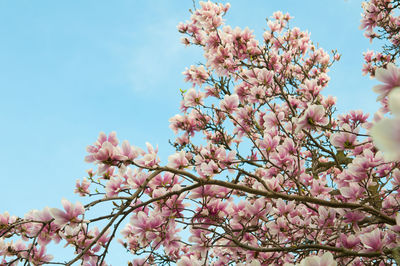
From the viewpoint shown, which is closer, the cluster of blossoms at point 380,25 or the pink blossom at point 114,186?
the pink blossom at point 114,186

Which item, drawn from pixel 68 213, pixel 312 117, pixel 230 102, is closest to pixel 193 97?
pixel 230 102

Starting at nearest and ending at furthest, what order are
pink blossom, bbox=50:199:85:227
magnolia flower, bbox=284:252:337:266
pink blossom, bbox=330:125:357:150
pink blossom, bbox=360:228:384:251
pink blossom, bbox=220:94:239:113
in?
magnolia flower, bbox=284:252:337:266 < pink blossom, bbox=50:199:85:227 < pink blossom, bbox=360:228:384:251 < pink blossom, bbox=330:125:357:150 < pink blossom, bbox=220:94:239:113

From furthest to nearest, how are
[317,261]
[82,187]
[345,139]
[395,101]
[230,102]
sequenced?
[230,102]
[82,187]
[345,139]
[317,261]
[395,101]

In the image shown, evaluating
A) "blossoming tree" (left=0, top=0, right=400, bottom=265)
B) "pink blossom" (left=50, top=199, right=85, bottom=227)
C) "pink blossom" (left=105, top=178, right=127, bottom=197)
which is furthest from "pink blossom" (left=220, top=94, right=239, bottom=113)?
"pink blossom" (left=50, top=199, right=85, bottom=227)

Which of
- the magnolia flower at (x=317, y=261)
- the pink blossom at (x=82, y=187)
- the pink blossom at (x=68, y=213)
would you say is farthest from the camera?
the pink blossom at (x=82, y=187)

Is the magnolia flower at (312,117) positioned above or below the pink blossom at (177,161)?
above

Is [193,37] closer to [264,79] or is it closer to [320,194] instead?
[264,79]

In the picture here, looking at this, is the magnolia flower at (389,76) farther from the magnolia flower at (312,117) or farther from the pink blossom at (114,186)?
the pink blossom at (114,186)

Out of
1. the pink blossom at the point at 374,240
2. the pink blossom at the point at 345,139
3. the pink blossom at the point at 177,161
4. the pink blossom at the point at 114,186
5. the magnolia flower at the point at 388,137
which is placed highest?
the pink blossom at the point at 345,139

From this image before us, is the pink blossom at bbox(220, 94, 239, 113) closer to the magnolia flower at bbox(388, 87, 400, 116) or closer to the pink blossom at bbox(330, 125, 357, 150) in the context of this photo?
the pink blossom at bbox(330, 125, 357, 150)

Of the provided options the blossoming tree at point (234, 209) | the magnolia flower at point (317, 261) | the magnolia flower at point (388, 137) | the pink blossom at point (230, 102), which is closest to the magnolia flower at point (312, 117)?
the blossoming tree at point (234, 209)

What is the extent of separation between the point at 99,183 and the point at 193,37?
3405 millimetres

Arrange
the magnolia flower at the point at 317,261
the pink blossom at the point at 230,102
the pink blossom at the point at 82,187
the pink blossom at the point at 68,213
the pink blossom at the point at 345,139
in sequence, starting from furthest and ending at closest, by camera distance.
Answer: the pink blossom at the point at 230,102
the pink blossom at the point at 82,187
the pink blossom at the point at 345,139
the pink blossom at the point at 68,213
the magnolia flower at the point at 317,261

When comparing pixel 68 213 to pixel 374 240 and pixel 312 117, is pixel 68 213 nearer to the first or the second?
pixel 312 117
